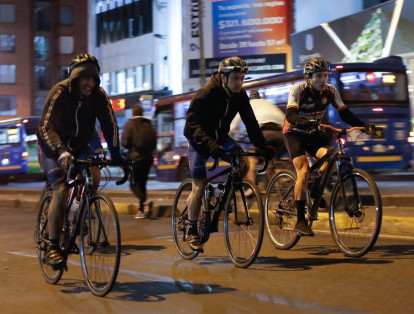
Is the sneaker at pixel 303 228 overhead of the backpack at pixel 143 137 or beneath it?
beneath

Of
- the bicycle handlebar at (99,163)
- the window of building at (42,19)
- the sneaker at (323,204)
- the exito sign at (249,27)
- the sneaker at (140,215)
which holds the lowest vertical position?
the sneaker at (140,215)

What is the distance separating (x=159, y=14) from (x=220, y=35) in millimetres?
4779

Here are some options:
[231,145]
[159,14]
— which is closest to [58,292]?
[231,145]

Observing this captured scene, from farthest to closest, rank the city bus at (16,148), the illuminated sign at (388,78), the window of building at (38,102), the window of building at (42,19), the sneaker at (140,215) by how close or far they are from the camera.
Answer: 1. the window of building at (42,19)
2. the window of building at (38,102)
3. the city bus at (16,148)
4. the illuminated sign at (388,78)
5. the sneaker at (140,215)

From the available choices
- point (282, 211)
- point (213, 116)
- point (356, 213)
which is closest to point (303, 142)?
point (282, 211)

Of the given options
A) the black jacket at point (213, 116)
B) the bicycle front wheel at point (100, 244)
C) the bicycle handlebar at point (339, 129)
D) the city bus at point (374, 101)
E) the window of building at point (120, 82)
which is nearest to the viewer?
the bicycle front wheel at point (100, 244)

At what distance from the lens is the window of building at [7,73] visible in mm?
58969

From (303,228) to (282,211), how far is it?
1.49 feet

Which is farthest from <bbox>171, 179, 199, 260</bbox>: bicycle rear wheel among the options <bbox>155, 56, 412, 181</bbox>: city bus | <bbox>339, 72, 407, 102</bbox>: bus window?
<bbox>339, 72, 407, 102</bbox>: bus window

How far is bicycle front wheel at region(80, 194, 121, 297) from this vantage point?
5035mm

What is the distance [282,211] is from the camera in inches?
280

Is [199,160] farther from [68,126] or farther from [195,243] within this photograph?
[68,126]

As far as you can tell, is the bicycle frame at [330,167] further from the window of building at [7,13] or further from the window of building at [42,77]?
the window of building at [7,13]

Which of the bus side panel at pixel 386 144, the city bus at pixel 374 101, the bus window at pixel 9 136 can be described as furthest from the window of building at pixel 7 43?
the bus side panel at pixel 386 144
